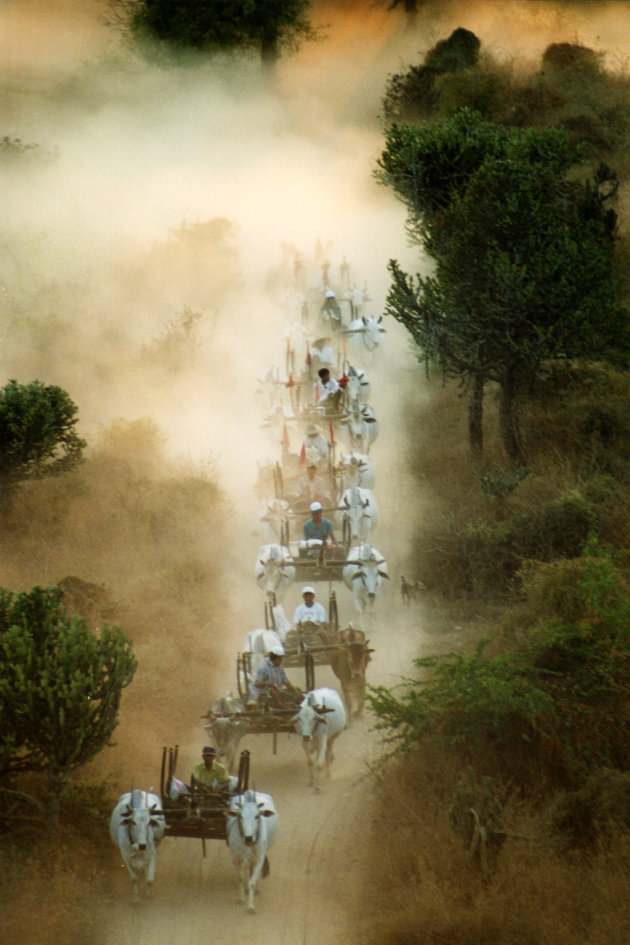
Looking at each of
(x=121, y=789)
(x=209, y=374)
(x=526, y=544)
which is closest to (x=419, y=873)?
(x=121, y=789)

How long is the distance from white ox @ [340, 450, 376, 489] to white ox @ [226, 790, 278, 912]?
34.7 feet

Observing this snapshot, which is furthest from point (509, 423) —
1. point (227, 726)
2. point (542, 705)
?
point (227, 726)

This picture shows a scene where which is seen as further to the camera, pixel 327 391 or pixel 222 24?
pixel 222 24

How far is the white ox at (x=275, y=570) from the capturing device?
782 inches

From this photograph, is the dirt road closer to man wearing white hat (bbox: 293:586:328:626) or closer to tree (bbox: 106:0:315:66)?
man wearing white hat (bbox: 293:586:328:626)

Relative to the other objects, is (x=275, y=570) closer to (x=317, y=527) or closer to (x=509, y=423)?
(x=317, y=527)

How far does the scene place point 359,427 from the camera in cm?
2602

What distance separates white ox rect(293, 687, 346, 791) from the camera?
15.5 metres

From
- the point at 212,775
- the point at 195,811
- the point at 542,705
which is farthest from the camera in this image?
the point at 542,705

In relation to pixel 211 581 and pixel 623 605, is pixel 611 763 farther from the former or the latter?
pixel 211 581

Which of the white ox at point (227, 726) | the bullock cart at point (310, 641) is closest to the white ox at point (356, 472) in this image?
the bullock cart at point (310, 641)

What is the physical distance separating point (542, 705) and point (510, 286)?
11.4 meters

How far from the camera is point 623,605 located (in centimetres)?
1636

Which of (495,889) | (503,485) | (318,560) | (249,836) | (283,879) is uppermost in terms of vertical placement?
(503,485)
